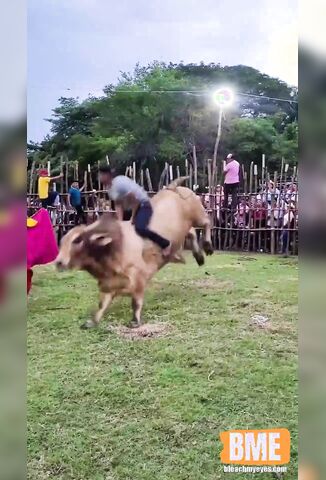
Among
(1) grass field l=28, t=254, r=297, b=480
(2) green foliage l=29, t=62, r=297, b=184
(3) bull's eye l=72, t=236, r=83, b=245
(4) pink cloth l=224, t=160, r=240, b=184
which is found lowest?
(1) grass field l=28, t=254, r=297, b=480

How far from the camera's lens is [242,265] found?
11.0ft

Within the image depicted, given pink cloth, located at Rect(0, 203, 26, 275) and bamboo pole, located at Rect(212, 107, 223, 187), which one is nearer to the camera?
pink cloth, located at Rect(0, 203, 26, 275)

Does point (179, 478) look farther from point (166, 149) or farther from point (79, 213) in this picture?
point (166, 149)

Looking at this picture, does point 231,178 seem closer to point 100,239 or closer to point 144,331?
point 100,239

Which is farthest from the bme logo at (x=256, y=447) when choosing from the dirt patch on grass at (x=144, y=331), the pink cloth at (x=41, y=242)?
the pink cloth at (x=41, y=242)

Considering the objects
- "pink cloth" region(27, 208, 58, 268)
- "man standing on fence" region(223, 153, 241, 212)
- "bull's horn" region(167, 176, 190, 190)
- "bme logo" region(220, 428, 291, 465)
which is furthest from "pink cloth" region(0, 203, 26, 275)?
A: "bme logo" region(220, 428, 291, 465)

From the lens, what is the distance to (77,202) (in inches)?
128

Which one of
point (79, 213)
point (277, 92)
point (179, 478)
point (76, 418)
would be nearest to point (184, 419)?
point (179, 478)

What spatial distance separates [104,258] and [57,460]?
875mm

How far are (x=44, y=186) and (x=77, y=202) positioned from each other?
158mm

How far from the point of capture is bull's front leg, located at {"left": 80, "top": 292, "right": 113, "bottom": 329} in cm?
326

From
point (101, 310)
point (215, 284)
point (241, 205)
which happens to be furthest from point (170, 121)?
point (101, 310)

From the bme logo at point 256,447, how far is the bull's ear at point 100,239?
3.15 feet

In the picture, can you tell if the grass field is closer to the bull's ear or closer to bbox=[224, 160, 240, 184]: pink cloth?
the bull's ear
